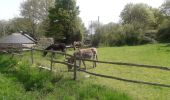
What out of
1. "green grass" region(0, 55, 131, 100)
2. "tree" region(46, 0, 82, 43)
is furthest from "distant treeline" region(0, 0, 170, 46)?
"green grass" region(0, 55, 131, 100)

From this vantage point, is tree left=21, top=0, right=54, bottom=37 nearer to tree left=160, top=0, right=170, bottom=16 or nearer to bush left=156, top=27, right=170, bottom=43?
tree left=160, top=0, right=170, bottom=16

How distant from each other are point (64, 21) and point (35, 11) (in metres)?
13.7

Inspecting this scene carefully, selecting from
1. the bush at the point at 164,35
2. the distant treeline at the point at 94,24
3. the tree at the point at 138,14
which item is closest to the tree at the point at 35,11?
the distant treeline at the point at 94,24

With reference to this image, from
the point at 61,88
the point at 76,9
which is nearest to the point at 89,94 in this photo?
the point at 61,88

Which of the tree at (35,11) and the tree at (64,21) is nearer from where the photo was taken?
the tree at (64,21)

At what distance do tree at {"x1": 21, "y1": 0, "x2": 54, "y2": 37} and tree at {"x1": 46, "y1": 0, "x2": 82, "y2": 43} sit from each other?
9.62 meters

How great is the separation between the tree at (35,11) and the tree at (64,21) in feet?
31.6

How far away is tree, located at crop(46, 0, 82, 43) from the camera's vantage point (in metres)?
50.2

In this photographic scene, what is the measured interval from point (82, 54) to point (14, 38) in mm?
16642

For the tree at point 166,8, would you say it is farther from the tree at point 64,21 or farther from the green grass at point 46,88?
the green grass at point 46,88

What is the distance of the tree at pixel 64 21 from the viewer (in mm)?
50219

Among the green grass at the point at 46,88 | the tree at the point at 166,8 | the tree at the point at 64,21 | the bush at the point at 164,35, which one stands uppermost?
the tree at the point at 166,8

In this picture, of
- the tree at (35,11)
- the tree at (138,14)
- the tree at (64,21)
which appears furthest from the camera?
the tree at (35,11)

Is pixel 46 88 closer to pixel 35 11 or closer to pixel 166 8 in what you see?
pixel 166 8
